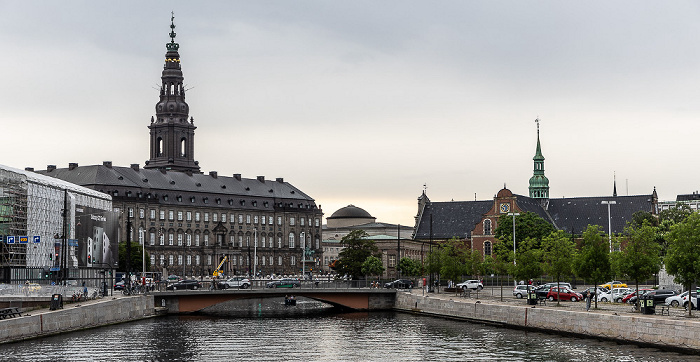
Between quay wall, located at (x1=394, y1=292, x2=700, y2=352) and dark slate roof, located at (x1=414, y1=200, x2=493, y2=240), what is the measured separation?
8938 centimetres

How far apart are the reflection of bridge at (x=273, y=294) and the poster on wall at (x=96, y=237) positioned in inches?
565

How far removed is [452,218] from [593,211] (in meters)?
26.6

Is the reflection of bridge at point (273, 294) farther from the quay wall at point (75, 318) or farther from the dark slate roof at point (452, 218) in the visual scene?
the dark slate roof at point (452, 218)

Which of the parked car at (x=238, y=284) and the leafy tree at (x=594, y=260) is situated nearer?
the leafy tree at (x=594, y=260)

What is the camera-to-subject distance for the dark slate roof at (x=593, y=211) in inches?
6614

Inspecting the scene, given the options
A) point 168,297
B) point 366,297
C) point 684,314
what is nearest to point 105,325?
point 168,297

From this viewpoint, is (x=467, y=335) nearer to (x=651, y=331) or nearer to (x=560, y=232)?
(x=651, y=331)

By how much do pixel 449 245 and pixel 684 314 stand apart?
55742 millimetres

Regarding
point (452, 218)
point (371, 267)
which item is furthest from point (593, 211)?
point (371, 267)

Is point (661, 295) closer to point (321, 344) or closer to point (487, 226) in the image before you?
point (321, 344)

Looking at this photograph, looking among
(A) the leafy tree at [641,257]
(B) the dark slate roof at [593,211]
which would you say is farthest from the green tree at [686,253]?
(B) the dark slate roof at [593,211]

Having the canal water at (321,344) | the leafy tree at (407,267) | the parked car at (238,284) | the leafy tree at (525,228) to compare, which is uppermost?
the leafy tree at (525,228)

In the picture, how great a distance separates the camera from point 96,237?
118250 mm

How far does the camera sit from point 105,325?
7662 centimetres
